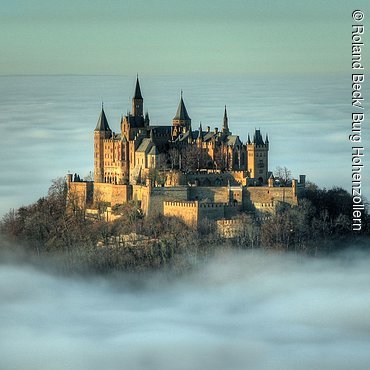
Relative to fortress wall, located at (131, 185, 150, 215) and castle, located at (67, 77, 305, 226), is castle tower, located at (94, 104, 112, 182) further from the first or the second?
fortress wall, located at (131, 185, 150, 215)

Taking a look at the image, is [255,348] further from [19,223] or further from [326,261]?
[19,223]

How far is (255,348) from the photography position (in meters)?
91.1

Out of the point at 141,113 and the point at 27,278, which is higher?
the point at 141,113

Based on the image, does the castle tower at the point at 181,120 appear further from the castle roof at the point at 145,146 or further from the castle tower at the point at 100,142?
the castle tower at the point at 100,142

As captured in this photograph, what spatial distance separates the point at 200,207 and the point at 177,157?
4.27 metres

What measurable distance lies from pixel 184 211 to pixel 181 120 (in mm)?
7046

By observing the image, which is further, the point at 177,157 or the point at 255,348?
the point at 177,157

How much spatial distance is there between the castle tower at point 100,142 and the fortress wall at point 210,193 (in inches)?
188

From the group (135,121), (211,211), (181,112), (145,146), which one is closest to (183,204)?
(211,211)

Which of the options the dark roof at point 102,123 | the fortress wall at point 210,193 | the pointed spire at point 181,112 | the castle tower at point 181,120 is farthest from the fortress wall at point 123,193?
the pointed spire at point 181,112

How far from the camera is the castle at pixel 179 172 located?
98688mm

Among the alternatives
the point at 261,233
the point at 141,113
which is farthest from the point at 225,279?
the point at 141,113

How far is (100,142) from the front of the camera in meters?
103

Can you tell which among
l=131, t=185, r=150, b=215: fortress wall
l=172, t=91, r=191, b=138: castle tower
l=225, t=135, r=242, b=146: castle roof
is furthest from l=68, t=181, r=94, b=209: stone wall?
l=225, t=135, r=242, b=146: castle roof
